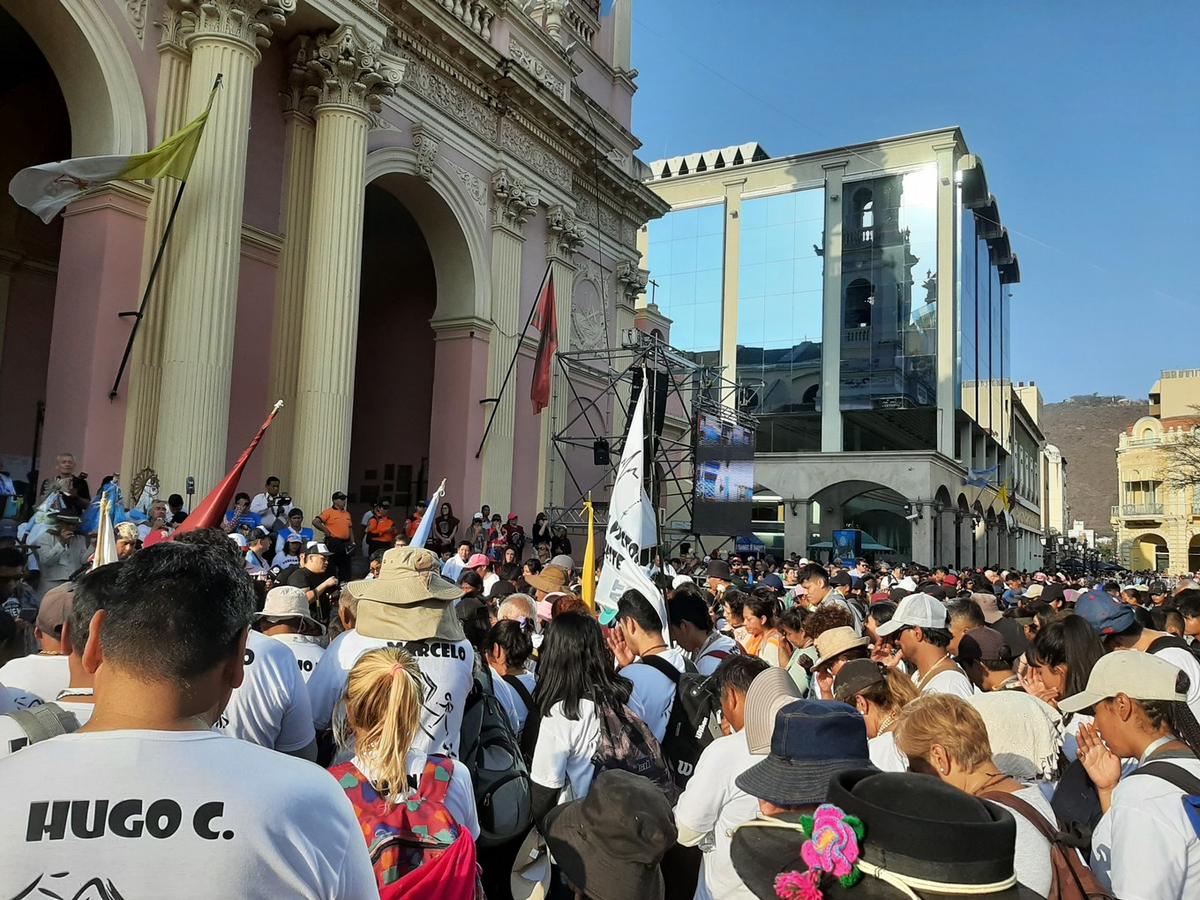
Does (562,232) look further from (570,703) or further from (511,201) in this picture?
(570,703)

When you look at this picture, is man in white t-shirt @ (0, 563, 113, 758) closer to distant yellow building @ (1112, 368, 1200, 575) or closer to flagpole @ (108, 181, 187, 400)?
flagpole @ (108, 181, 187, 400)

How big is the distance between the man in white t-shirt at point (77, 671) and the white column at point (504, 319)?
15.6 m

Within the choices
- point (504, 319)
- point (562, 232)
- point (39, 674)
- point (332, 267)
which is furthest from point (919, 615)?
point (562, 232)

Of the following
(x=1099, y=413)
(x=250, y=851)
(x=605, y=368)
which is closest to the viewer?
(x=250, y=851)

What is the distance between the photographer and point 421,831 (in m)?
2.59

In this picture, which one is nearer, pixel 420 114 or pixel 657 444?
pixel 420 114

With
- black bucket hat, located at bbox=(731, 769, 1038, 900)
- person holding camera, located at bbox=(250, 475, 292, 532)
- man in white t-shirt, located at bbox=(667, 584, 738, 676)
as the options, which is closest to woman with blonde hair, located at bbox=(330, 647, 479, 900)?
black bucket hat, located at bbox=(731, 769, 1038, 900)

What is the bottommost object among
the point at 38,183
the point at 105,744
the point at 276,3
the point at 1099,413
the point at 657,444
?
the point at 105,744

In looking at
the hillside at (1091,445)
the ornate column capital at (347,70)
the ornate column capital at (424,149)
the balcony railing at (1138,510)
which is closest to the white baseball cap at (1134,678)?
the ornate column capital at (347,70)

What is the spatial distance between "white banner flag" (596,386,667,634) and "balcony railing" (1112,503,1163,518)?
71.7m

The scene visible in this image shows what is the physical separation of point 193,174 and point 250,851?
12.8 meters

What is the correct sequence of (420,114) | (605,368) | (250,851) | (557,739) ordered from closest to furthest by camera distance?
(250,851), (557,739), (420,114), (605,368)

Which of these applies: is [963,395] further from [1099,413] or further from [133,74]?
[1099,413]

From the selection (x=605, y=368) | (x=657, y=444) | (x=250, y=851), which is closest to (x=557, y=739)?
(x=250, y=851)
